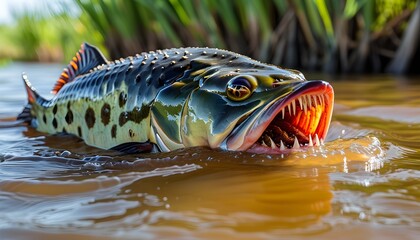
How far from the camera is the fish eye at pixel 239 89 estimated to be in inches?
76.9

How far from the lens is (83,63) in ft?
10.2

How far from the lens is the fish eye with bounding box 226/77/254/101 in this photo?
1952 mm

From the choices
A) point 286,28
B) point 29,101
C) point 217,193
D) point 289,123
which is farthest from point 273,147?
point 286,28

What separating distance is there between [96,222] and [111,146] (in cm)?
121

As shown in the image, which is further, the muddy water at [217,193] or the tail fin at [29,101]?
the tail fin at [29,101]

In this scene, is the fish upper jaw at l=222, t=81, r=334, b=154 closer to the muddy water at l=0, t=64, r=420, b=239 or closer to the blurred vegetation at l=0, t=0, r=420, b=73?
the muddy water at l=0, t=64, r=420, b=239

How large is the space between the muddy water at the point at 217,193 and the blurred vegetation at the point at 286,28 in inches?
128

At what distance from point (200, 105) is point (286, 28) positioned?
444 centimetres

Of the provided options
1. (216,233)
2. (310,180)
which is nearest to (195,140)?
(310,180)

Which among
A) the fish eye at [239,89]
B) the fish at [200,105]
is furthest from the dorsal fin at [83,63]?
the fish eye at [239,89]

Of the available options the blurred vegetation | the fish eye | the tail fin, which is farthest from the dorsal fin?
the blurred vegetation

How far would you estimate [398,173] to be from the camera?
1.68m

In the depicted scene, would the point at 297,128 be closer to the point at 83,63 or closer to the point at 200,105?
Result: the point at 200,105

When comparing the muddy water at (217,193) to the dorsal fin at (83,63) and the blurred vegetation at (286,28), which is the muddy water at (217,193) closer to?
the dorsal fin at (83,63)
